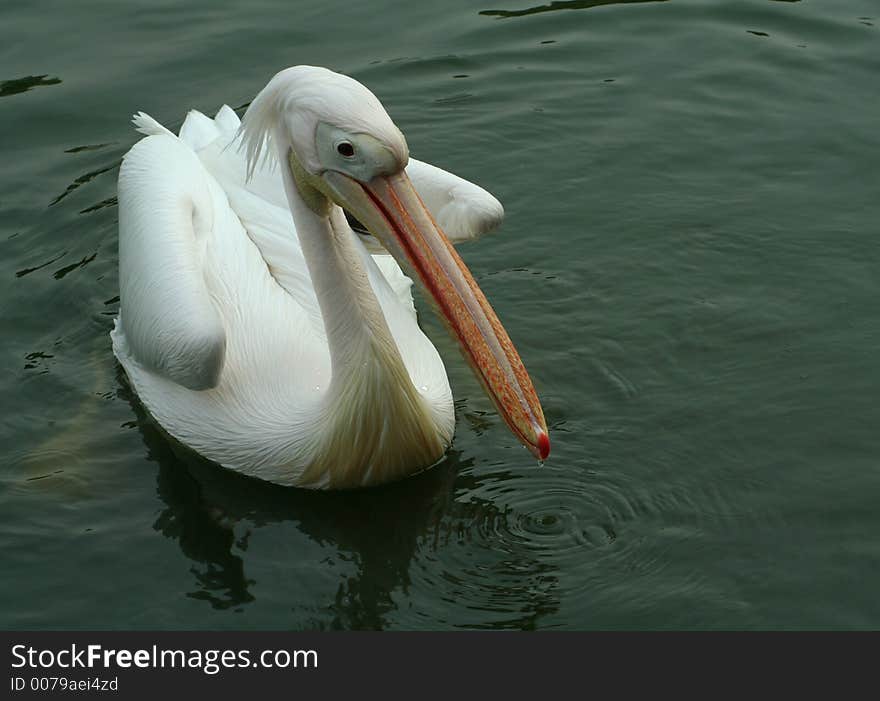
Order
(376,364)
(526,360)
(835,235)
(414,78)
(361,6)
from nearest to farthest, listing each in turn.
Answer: (376,364) < (526,360) < (835,235) < (414,78) < (361,6)

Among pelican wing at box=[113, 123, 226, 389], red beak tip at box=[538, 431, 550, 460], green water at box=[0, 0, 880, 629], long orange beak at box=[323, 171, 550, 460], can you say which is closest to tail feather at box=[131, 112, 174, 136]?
pelican wing at box=[113, 123, 226, 389]

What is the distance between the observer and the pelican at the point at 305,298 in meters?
4.51

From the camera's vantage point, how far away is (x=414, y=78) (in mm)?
8055

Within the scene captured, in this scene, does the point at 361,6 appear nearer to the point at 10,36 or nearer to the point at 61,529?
the point at 10,36

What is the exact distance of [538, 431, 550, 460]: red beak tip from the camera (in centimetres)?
449

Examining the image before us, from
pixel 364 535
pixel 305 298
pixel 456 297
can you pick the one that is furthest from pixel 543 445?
pixel 305 298

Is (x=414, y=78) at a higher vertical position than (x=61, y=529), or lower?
higher

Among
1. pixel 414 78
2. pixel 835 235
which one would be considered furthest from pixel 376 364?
pixel 414 78

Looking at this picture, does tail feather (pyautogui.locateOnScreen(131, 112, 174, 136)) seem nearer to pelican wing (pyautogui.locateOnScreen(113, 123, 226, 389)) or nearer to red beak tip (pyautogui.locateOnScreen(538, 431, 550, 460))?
pelican wing (pyautogui.locateOnScreen(113, 123, 226, 389))

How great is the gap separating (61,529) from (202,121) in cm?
228

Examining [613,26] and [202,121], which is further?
[613,26]

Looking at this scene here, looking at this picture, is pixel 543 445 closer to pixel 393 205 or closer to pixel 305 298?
pixel 393 205

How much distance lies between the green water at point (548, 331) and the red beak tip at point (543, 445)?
36 cm

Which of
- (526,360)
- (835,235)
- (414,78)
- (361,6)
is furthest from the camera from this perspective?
(361,6)
